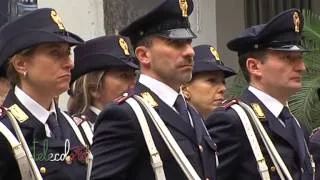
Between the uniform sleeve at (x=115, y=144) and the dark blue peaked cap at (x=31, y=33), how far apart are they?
37 cm

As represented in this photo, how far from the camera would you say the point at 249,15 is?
33.2 ft

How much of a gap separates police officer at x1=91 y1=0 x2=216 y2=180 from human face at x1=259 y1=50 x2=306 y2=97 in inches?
20.8

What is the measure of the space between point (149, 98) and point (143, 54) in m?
0.20

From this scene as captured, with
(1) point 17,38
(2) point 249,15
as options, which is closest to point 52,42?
(1) point 17,38

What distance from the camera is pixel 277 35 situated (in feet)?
15.0

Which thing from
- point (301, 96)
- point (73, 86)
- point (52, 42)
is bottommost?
point (301, 96)

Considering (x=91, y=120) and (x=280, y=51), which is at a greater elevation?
(x=280, y=51)

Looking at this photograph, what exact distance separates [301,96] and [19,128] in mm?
4437

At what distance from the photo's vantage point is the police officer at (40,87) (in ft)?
12.4

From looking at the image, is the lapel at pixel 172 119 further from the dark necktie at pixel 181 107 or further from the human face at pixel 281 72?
the human face at pixel 281 72

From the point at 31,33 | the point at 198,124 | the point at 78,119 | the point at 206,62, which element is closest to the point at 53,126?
the point at 31,33

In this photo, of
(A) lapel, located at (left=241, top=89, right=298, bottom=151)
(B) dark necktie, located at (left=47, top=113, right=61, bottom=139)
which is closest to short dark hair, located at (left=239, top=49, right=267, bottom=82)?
(A) lapel, located at (left=241, top=89, right=298, bottom=151)

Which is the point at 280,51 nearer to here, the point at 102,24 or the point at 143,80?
the point at 143,80

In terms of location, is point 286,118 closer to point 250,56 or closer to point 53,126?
point 250,56
